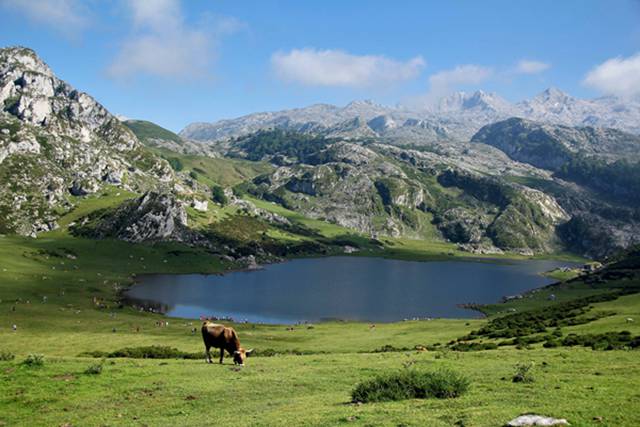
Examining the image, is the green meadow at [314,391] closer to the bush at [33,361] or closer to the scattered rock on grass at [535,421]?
the bush at [33,361]

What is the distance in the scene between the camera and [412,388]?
2311cm

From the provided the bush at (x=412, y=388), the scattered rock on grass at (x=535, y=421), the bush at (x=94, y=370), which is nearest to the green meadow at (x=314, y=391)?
the bush at (x=94, y=370)

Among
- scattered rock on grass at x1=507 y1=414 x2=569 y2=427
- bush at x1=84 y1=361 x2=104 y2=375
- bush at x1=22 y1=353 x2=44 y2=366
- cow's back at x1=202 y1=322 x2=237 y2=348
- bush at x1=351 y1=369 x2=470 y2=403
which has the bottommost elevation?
bush at x1=84 y1=361 x2=104 y2=375

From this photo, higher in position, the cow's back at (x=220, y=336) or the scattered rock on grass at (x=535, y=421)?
the scattered rock on grass at (x=535, y=421)

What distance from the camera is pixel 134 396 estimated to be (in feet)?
85.6

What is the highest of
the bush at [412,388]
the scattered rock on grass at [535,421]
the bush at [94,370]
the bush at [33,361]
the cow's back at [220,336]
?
the scattered rock on grass at [535,421]

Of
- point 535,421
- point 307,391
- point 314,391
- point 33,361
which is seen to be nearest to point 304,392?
point 307,391

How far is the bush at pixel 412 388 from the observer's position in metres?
22.8

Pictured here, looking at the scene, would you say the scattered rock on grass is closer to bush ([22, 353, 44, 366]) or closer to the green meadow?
the green meadow

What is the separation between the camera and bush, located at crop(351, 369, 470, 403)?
2278 cm

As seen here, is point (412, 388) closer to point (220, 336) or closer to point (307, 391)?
point (307, 391)

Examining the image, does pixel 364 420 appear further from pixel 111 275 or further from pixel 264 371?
pixel 111 275

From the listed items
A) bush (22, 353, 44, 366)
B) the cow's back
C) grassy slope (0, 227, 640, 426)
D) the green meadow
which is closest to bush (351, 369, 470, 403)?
the green meadow

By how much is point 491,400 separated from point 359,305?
5654 inches
